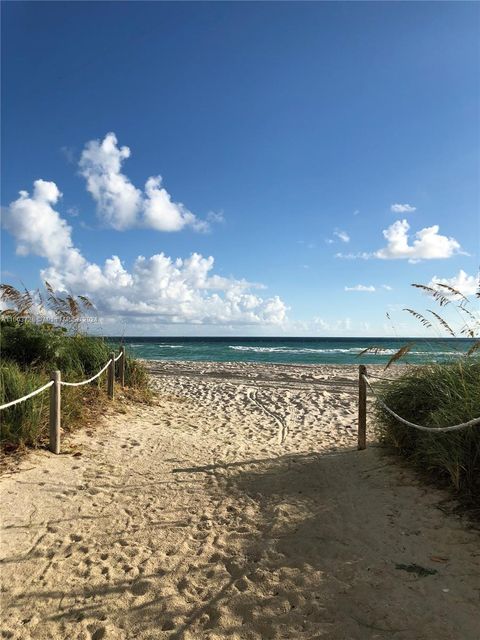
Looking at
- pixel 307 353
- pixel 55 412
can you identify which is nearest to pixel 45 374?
pixel 55 412

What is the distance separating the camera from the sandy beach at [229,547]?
2891 mm

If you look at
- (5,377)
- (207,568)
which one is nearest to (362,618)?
(207,568)

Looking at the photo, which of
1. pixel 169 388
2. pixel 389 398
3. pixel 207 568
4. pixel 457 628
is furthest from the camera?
pixel 169 388

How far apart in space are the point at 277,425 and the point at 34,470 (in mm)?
4630

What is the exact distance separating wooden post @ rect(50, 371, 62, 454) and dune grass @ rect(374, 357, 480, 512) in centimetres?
422

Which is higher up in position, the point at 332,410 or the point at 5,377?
the point at 5,377

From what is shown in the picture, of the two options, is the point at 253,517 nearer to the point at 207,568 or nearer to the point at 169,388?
the point at 207,568

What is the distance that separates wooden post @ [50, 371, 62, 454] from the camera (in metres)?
5.79

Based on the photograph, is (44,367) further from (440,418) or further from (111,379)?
(440,418)

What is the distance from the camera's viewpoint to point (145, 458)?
20.3ft

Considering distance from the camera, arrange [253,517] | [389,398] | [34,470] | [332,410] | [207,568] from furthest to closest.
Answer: [332,410] → [389,398] → [34,470] → [253,517] → [207,568]

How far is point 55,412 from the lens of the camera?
5809mm

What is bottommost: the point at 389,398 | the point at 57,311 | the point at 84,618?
the point at 84,618

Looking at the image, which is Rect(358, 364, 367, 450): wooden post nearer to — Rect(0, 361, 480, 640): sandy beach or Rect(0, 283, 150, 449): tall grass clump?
Rect(0, 361, 480, 640): sandy beach
